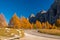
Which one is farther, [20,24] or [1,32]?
[20,24]

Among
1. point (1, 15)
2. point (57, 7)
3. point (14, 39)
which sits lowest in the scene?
point (14, 39)

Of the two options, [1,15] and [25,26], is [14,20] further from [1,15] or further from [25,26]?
[1,15]

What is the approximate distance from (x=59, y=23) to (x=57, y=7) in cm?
9561

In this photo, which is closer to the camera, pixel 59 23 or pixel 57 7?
pixel 59 23

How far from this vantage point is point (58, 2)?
197 metres

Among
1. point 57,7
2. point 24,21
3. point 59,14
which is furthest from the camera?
point 57,7

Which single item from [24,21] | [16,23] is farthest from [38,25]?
[16,23]

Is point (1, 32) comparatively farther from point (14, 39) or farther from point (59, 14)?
point (59, 14)

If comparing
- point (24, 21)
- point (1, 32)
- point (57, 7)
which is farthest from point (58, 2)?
point (1, 32)

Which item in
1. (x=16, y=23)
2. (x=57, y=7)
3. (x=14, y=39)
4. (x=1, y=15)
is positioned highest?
(x=57, y=7)

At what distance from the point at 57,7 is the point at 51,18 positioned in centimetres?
1688

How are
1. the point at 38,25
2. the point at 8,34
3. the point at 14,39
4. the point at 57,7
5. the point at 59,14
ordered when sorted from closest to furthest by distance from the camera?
the point at 14,39 < the point at 8,34 < the point at 38,25 < the point at 59,14 < the point at 57,7

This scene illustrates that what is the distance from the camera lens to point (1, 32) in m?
21.4

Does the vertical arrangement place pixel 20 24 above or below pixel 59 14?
below
